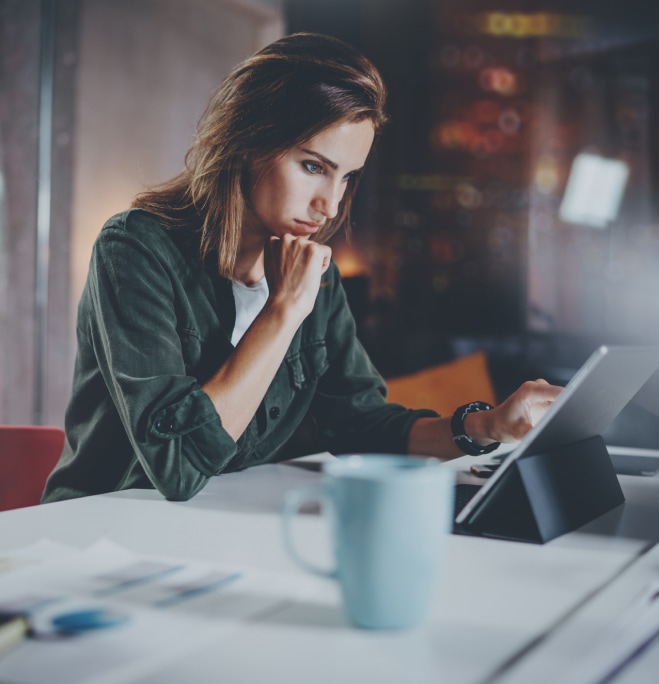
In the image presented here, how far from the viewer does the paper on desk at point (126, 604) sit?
47cm

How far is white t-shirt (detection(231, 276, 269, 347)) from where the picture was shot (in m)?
1.32

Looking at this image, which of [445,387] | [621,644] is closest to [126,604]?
[621,644]

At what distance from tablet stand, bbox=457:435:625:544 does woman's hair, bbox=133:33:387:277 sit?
2.09 feet

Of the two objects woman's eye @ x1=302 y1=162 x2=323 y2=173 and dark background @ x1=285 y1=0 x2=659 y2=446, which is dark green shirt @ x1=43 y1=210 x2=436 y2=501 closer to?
woman's eye @ x1=302 y1=162 x2=323 y2=173

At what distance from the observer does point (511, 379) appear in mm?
4277

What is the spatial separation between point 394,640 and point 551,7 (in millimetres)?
5756

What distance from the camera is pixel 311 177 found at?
1.27 metres

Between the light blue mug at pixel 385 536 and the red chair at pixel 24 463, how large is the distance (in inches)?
34.8

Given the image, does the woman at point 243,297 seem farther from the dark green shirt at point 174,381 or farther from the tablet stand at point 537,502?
the tablet stand at point 537,502

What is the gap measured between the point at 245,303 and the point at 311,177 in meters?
0.23

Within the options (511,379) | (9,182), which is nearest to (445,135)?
(511,379)

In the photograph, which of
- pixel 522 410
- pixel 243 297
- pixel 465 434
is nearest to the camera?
pixel 522 410

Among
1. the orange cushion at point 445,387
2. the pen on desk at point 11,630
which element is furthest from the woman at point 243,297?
the orange cushion at point 445,387

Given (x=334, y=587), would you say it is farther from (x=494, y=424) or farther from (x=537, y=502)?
(x=494, y=424)
